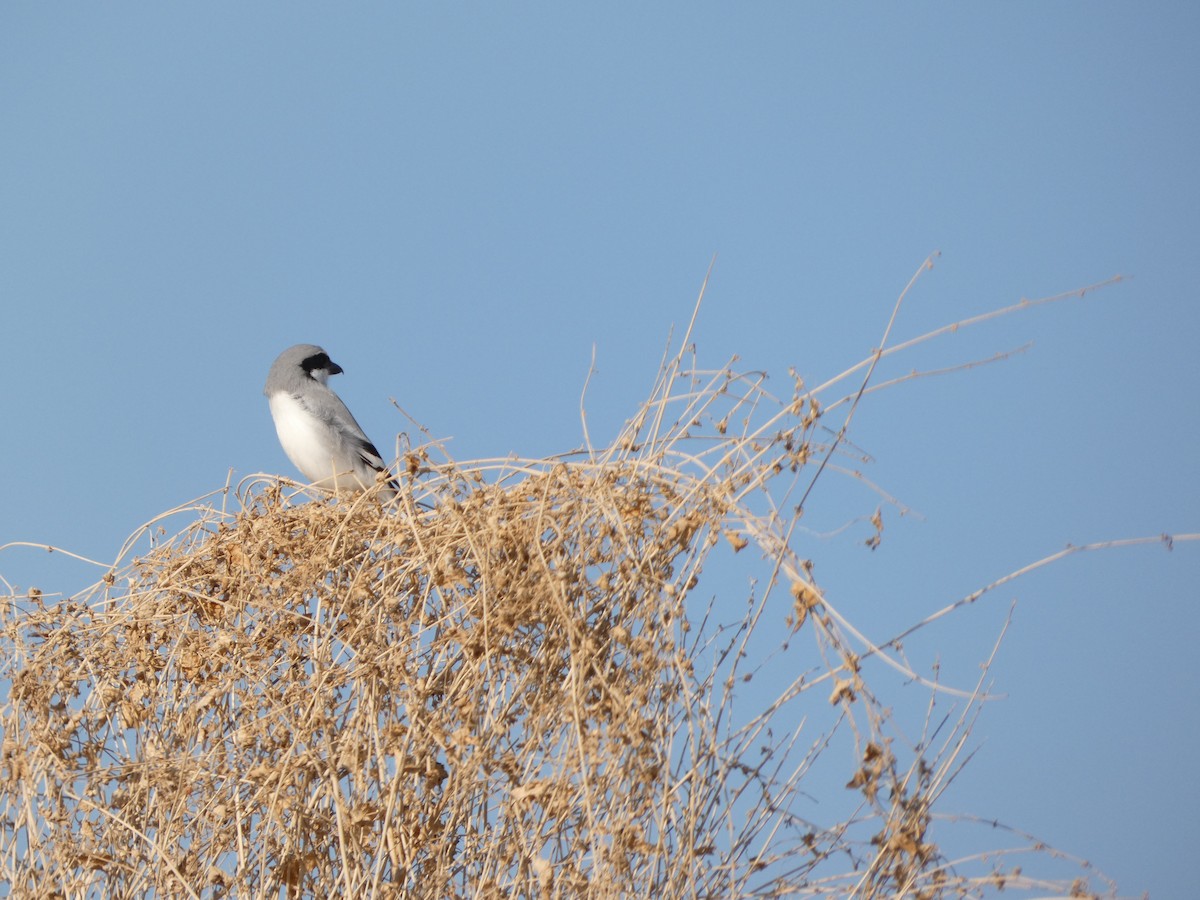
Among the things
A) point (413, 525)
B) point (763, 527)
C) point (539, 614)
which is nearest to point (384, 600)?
point (413, 525)

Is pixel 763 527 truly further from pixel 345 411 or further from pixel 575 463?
pixel 345 411

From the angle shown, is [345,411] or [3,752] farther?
[345,411]

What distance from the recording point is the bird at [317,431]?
483 cm

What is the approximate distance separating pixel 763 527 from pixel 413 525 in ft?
2.59

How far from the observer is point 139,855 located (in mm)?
2783

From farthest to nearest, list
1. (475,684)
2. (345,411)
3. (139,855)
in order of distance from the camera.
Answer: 1. (345,411)
2. (139,855)
3. (475,684)

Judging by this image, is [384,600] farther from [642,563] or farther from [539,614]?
[642,563]

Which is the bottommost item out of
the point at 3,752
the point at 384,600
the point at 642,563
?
the point at 642,563

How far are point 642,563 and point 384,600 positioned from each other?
1.88 feet

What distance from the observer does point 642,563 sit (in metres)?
2.48

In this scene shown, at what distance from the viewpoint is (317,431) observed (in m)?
4.82

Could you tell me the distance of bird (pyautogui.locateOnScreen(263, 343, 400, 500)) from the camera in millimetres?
4832

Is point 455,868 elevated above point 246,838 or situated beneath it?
situated beneath

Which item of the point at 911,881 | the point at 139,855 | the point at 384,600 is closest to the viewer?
the point at 911,881
